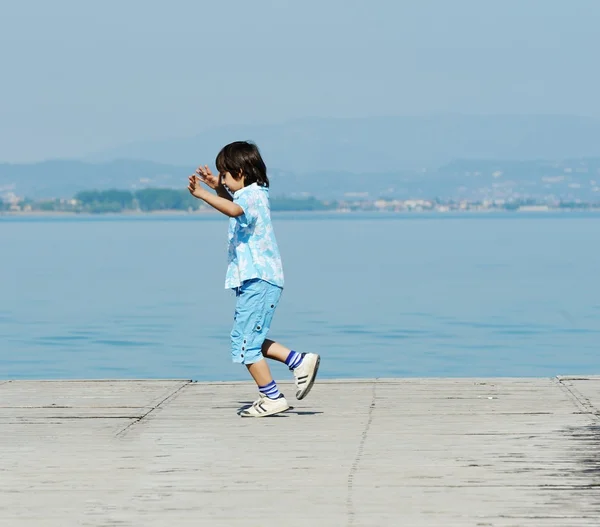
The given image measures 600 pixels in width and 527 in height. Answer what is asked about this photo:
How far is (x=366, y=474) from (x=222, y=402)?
9.29ft

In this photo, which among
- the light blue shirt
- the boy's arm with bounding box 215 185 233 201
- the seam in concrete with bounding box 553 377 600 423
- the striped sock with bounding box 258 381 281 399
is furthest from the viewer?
the boy's arm with bounding box 215 185 233 201

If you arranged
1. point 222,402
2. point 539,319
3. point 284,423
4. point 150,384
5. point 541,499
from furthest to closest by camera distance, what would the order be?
point 539,319, point 150,384, point 222,402, point 284,423, point 541,499

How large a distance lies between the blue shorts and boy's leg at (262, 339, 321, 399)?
0.55 ft

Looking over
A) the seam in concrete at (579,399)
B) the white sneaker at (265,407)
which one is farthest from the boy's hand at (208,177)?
the seam in concrete at (579,399)

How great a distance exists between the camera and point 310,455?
24.0 feet

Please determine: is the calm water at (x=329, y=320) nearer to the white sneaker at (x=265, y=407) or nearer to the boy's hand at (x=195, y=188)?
the white sneaker at (x=265, y=407)

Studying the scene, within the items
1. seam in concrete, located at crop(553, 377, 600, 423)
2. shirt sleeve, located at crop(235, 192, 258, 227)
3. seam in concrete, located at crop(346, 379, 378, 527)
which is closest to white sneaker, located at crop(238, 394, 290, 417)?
seam in concrete, located at crop(346, 379, 378, 527)

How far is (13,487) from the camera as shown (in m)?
6.57

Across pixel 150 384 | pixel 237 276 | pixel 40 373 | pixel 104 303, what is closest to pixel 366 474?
pixel 237 276

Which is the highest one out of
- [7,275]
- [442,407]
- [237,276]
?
[237,276]

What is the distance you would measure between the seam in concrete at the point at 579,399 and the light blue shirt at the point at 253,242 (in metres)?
2.13

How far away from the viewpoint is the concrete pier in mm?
5996

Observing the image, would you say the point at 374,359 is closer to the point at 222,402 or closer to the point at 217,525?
Answer: the point at 222,402

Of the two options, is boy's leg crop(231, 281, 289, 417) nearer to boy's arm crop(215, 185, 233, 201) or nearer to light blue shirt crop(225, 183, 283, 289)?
light blue shirt crop(225, 183, 283, 289)
